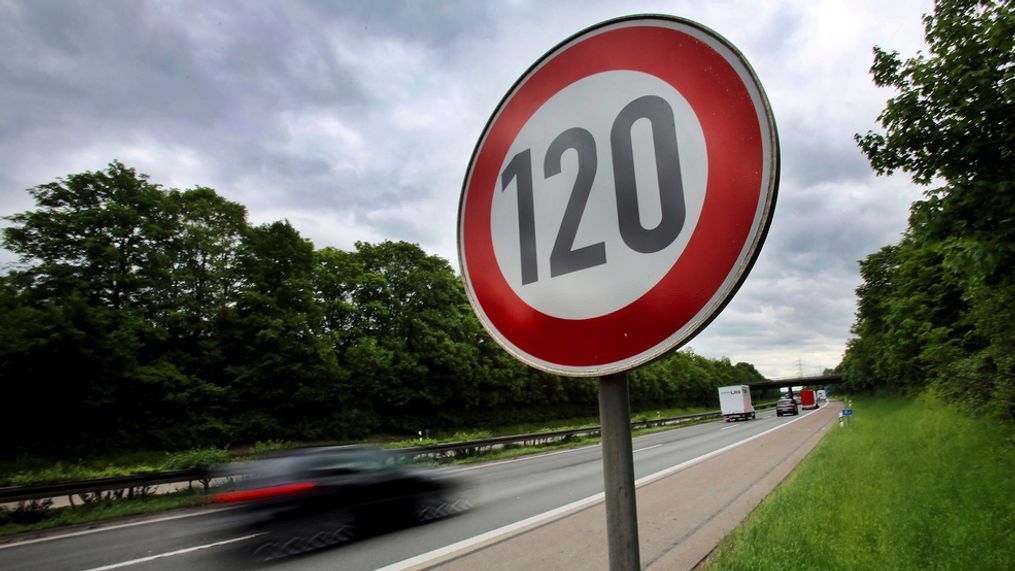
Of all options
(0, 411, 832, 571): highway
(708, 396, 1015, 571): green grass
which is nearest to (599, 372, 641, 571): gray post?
(708, 396, 1015, 571): green grass

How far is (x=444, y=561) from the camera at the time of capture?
20.8ft

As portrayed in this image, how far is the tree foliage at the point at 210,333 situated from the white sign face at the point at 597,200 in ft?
50.5

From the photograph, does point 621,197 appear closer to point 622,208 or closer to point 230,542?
point 622,208

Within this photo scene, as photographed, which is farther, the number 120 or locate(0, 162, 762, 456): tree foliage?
locate(0, 162, 762, 456): tree foliage

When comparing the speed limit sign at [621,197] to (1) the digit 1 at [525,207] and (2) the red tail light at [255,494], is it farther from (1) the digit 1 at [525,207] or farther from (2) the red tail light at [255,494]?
(2) the red tail light at [255,494]

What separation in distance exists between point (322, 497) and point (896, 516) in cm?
788

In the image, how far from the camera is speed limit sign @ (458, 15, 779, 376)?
41.0 inches

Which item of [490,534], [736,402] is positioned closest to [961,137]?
[490,534]

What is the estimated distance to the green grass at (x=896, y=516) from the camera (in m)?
5.24

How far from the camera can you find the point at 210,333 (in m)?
31.0

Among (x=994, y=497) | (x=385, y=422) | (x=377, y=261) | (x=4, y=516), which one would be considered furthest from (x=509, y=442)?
(x=377, y=261)

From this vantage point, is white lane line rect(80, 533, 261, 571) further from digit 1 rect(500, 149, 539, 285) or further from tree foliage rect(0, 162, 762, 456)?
tree foliage rect(0, 162, 762, 456)

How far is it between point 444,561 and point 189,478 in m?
10.1

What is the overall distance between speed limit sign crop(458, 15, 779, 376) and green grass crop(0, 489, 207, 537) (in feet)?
43.0
